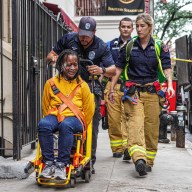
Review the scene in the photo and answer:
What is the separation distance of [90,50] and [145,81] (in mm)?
840

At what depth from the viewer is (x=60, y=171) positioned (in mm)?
5438

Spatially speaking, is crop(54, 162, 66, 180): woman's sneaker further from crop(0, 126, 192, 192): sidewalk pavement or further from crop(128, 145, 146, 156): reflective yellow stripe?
crop(128, 145, 146, 156): reflective yellow stripe

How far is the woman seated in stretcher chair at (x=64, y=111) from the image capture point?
5559 mm

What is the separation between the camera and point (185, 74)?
13.6m

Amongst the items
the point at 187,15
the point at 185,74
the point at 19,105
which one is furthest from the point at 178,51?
the point at 187,15

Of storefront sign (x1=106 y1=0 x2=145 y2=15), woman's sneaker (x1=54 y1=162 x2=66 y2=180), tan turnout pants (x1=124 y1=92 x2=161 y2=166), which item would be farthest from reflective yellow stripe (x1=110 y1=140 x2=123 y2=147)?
storefront sign (x1=106 y1=0 x2=145 y2=15)

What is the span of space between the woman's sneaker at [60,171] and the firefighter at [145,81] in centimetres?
130

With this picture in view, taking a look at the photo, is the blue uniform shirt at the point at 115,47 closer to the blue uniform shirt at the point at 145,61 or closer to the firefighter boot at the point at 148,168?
the blue uniform shirt at the point at 145,61

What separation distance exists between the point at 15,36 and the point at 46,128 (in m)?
1.45

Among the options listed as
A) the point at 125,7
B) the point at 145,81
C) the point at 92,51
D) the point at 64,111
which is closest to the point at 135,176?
the point at 145,81

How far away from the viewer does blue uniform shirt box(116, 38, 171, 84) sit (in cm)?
676

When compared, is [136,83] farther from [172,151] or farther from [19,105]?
[172,151]

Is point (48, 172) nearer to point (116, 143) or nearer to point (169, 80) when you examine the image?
point (169, 80)

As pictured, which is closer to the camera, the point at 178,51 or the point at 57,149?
the point at 57,149
